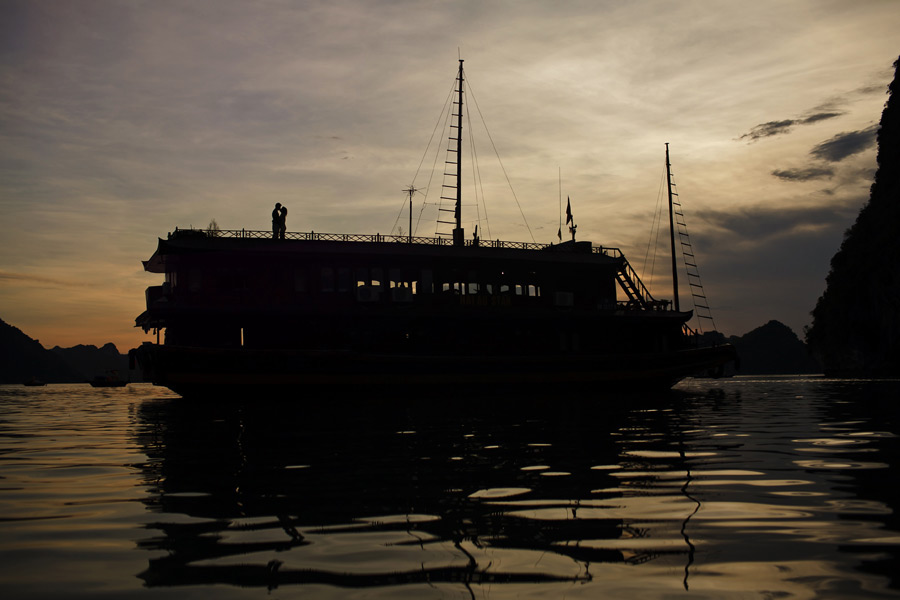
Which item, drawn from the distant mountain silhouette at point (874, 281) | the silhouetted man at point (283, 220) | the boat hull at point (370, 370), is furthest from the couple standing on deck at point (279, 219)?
the distant mountain silhouette at point (874, 281)

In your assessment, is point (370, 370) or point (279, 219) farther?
point (279, 219)

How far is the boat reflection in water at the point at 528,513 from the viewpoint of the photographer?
4391 millimetres

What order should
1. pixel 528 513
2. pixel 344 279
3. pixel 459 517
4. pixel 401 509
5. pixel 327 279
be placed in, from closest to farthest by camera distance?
pixel 459 517, pixel 528 513, pixel 401 509, pixel 327 279, pixel 344 279

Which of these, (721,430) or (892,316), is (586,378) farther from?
(892,316)

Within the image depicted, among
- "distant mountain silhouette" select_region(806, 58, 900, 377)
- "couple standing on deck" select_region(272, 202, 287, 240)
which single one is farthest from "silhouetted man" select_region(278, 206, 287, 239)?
"distant mountain silhouette" select_region(806, 58, 900, 377)

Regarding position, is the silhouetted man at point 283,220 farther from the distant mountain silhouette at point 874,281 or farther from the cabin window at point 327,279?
the distant mountain silhouette at point 874,281

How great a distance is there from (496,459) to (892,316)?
79.5 metres

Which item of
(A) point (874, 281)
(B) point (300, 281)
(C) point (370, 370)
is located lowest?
(C) point (370, 370)

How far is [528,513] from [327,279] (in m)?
24.6

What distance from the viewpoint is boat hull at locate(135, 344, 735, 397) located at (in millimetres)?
25094

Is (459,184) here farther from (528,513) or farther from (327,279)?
(528,513)

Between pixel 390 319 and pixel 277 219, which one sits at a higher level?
pixel 277 219

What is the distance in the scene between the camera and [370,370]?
2684 centimetres

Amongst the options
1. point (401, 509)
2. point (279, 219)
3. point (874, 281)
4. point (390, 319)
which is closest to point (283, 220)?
point (279, 219)
